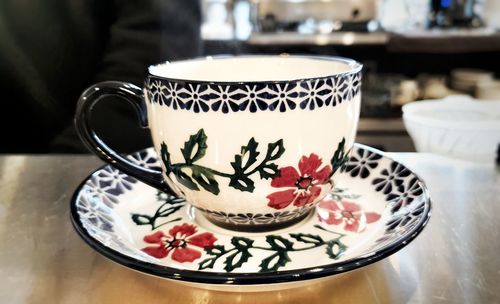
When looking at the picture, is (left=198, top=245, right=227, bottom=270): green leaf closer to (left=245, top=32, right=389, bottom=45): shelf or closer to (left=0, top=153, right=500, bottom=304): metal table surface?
(left=0, top=153, right=500, bottom=304): metal table surface

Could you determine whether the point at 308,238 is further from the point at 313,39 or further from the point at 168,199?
the point at 313,39

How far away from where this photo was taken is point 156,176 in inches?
14.0

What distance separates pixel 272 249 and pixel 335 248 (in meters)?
0.04

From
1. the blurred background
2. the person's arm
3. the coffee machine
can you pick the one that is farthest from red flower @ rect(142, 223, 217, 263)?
the coffee machine

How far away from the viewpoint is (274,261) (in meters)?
0.29

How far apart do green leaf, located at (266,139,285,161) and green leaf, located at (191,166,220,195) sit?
0.04 metres

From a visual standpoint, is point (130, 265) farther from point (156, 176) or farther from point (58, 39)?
point (58, 39)

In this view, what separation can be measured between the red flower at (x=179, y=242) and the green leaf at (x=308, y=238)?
49 mm

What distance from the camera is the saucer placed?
253mm

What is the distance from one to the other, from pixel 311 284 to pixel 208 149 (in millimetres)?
92

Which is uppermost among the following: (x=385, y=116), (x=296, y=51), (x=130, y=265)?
(x=130, y=265)

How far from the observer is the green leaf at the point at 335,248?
30 cm

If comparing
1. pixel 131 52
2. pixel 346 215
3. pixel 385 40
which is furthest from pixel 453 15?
pixel 346 215

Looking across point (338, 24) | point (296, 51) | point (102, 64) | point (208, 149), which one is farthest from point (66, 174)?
point (338, 24)
